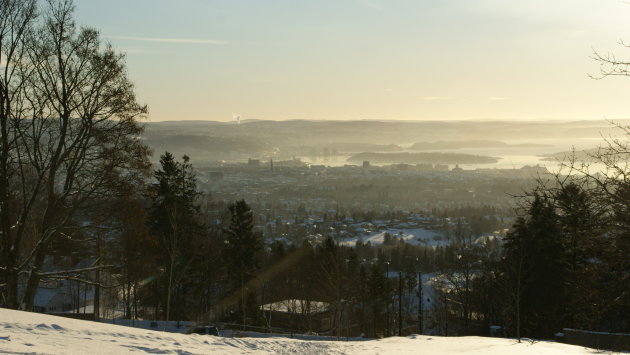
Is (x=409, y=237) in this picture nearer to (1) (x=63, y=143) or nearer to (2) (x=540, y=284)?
(2) (x=540, y=284)

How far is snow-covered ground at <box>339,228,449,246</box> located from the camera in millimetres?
99644

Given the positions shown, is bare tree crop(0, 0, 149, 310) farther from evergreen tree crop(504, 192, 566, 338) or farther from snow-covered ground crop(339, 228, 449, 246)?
snow-covered ground crop(339, 228, 449, 246)

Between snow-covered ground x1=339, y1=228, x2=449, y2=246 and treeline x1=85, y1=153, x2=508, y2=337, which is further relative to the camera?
snow-covered ground x1=339, y1=228, x2=449, y2=246

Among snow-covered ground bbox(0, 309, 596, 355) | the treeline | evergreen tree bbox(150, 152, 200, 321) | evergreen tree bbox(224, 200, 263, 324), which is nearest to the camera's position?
snow-covered ground bbox(0, 309, 596, 355)

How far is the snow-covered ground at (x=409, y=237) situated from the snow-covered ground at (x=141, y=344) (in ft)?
272

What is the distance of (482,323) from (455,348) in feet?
88.1

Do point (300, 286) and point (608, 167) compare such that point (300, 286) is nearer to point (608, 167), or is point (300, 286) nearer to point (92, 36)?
point (92, 36)

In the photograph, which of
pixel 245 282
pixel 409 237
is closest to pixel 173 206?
pixel 245 282

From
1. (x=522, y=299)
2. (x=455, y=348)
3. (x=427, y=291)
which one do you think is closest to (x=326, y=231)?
(x=427, y=291)

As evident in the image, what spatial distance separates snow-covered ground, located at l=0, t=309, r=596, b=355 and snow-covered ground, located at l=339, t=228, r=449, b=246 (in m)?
83.0

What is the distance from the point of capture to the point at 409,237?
106625 millimetres

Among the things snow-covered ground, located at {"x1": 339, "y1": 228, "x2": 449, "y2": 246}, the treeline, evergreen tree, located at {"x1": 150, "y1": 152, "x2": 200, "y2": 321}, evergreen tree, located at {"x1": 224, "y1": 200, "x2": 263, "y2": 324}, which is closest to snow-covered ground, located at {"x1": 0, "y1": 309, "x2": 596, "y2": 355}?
the treeline

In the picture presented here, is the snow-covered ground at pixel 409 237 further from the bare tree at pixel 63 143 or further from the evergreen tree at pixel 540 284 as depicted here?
the bare tree at pixel 63 143

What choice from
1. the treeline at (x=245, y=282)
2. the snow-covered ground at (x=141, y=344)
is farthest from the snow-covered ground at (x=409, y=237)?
the snow-covered ground at (x=141, y=344)
